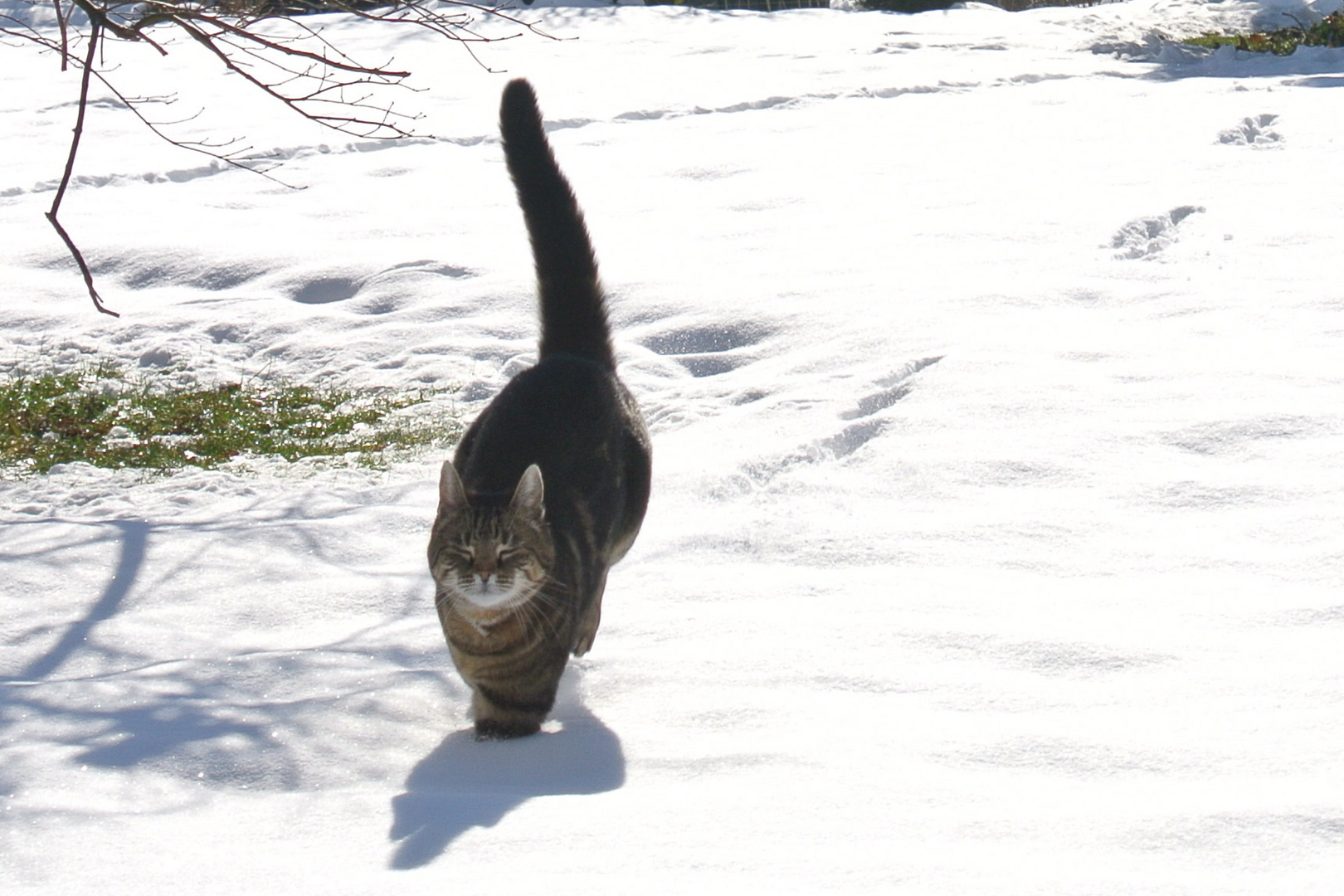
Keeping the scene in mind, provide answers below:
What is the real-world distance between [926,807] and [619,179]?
22.4ft

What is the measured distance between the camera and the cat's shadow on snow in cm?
255

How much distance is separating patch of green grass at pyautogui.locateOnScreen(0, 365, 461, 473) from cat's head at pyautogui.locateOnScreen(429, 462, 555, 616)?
2.02 meters

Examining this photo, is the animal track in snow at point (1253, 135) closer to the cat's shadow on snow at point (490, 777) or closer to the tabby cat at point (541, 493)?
the tabby cat at point (541, 493)

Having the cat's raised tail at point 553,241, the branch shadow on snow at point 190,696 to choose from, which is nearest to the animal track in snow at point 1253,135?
the cat's raised tail at point 553,241

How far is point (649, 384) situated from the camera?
18.8 feet

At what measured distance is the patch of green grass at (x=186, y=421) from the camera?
5.22 m

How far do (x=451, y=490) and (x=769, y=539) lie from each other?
130cm

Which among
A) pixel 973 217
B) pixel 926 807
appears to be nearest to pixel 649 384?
pixel 973 217

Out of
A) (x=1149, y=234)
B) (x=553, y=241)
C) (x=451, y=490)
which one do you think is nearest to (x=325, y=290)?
(x=553, y=241)

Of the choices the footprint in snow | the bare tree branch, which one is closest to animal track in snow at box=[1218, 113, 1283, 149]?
the footprint in snow

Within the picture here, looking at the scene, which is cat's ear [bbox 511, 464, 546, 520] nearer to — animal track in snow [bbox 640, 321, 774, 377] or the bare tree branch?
the bare tree branch

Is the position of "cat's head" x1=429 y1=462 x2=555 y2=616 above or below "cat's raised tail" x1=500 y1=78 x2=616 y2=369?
below

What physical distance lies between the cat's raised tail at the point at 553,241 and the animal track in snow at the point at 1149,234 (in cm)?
345

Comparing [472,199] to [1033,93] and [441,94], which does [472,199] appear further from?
[1033,93]
